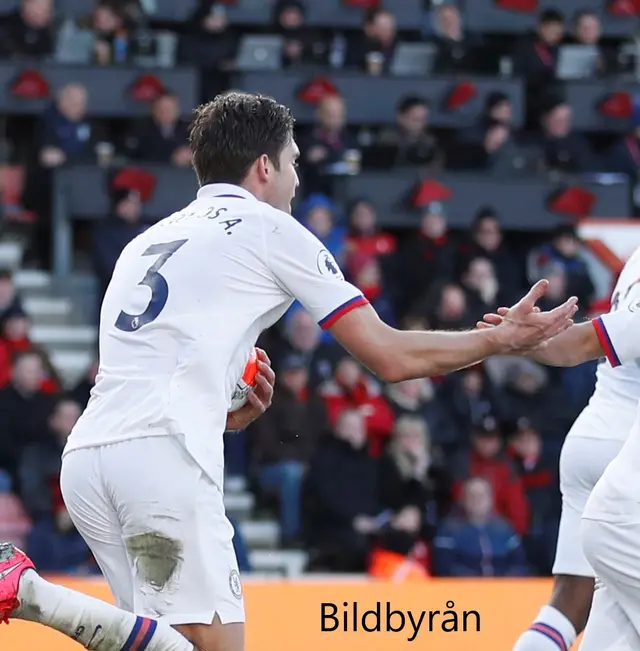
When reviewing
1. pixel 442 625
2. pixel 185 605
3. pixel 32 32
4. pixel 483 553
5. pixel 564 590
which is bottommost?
pixel 483 553

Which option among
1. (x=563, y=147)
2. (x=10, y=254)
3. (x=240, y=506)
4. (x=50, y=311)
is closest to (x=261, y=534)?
(x=240, y=506)

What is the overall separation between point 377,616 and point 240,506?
3373 mm

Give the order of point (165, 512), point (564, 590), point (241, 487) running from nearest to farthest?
1. point (165, 512)
2. point (564, 590)
3. point (241, 487)

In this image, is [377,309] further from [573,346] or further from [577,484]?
[573,346]

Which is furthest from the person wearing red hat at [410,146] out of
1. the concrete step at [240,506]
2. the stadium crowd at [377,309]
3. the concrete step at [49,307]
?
the concrete step at [240,506]

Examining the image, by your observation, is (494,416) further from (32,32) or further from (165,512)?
(165,512)

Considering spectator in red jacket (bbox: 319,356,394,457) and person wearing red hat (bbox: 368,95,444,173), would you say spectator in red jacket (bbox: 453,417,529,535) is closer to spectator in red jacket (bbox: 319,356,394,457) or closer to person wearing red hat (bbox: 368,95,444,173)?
spectator in red jacket (bbox: 319,356,394,457)

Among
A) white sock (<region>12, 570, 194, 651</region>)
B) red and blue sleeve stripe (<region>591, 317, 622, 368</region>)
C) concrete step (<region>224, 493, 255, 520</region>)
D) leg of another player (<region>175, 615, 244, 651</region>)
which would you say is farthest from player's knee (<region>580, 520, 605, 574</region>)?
concrete step (<region>224, 493, 255, 520</region>)

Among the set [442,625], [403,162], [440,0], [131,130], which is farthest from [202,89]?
[442,625]

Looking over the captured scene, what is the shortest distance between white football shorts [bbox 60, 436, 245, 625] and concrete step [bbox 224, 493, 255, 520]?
20.3 ft

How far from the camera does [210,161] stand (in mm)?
4766

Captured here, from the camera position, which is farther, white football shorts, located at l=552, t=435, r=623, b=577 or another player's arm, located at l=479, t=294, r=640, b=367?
white football shorts, located at l=552, t=435, r=623, b=577

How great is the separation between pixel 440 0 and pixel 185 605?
12.1 meters

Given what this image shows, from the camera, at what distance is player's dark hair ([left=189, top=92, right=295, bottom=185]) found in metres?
4.73
